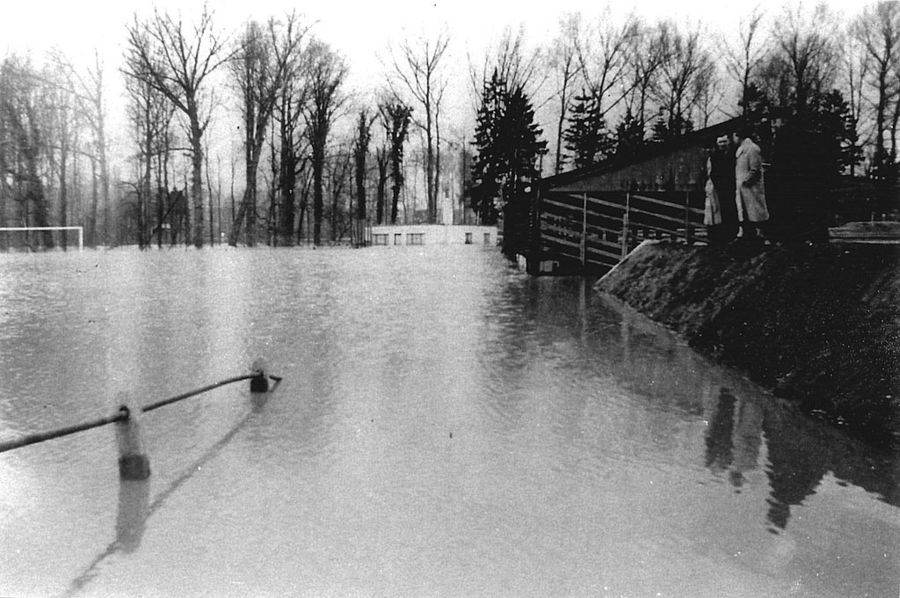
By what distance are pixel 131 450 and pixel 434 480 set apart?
1.77m

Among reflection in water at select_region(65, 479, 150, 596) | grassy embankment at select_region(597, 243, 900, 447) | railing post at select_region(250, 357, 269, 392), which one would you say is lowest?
reflection in water at select_region(65, 479, 150, 596)

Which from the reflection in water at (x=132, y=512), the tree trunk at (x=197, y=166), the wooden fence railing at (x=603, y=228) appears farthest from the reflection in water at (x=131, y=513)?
the tree trunk at (x=197, y=166)

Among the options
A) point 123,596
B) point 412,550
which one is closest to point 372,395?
point 412,550

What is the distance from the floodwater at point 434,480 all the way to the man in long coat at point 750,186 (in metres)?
3.34

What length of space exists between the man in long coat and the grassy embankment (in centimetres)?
72

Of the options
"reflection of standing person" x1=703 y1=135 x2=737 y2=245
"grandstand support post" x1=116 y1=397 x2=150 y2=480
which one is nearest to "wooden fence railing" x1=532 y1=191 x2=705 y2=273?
"reflection of standing person" x1=703 y1=135 x2=737 y2=245

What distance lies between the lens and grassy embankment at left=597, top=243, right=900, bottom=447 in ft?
16.6

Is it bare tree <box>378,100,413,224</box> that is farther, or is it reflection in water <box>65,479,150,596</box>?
bare tree <box>378,100,413,224</box>

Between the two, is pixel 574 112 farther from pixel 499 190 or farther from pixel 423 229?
pixel 423 229

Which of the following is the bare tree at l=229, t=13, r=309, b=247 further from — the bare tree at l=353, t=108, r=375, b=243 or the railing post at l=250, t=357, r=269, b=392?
the railing post at l=250, t=357, r=269, b=392

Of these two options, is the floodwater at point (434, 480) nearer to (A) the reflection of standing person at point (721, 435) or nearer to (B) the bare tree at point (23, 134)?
(A) the reflection of standing person at point (721, 435)

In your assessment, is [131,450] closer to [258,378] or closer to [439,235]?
[258,378]

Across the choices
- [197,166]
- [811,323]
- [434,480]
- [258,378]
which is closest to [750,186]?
[811,323]

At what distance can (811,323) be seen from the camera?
6.36m
